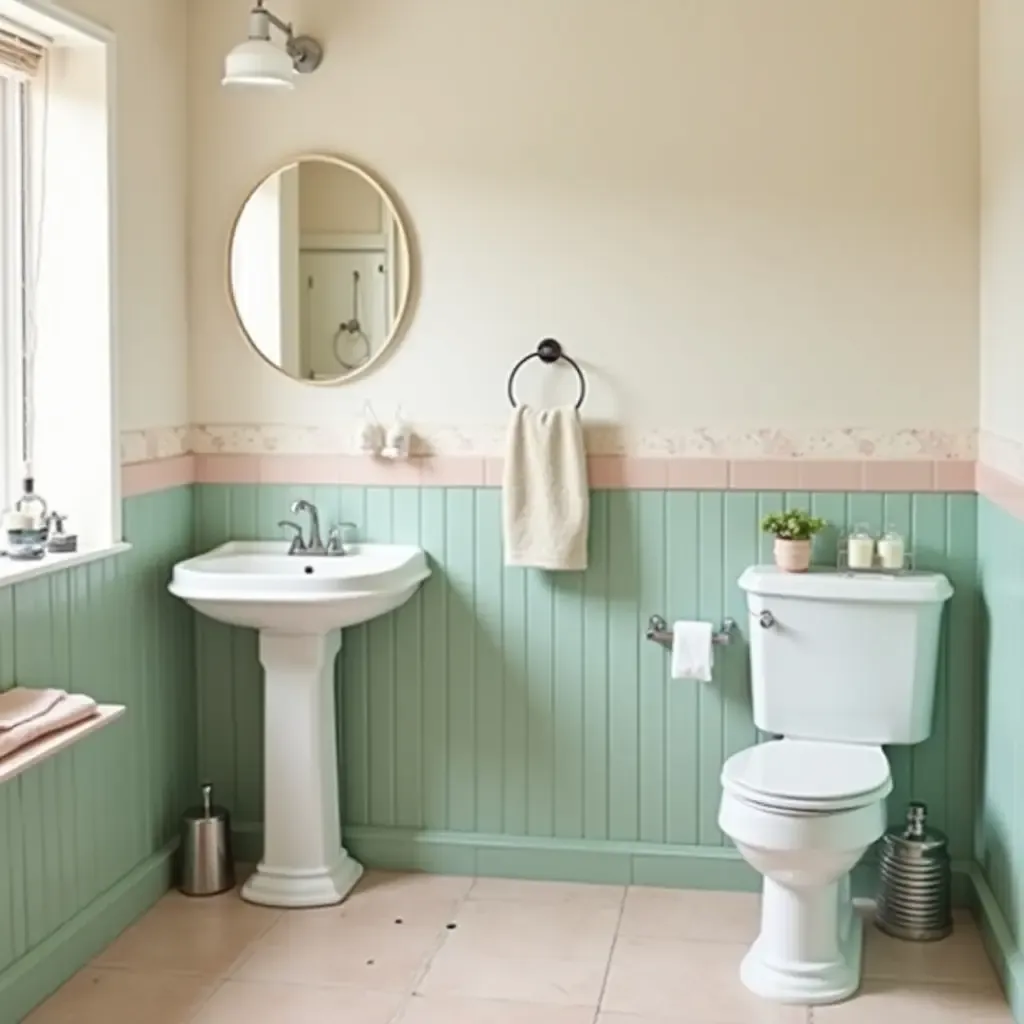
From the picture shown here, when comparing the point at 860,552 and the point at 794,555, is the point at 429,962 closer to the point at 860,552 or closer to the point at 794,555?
the point at 794,555

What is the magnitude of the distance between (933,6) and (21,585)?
7.89 feet

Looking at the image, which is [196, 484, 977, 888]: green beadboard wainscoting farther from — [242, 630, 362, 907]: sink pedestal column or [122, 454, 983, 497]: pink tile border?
[242, 630, 362, 907]: sink pedestal column

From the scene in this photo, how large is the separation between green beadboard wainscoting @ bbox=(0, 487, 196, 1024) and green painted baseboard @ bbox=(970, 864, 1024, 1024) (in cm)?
195

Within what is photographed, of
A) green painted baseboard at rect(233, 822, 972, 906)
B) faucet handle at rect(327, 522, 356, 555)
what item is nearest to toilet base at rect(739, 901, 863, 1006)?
green painted baseboard at rect(233, 822, 972, 906)

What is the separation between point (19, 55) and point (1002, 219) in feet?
7.04

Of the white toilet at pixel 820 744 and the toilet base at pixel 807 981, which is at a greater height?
the white toilet at pixel 820 744

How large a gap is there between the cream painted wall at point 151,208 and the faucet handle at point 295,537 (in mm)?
368

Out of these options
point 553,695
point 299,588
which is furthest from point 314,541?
point 553,695

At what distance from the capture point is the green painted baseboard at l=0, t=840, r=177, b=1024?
296cm

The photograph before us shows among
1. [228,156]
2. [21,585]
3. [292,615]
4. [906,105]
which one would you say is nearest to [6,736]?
[21,585]

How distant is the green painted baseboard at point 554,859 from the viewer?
368 cm

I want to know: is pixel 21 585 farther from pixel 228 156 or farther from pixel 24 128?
pixel 228 156

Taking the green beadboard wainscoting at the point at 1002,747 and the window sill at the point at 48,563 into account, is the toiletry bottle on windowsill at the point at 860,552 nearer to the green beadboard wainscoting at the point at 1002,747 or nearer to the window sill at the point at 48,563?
the green beadboard wainscoting at the point at 1002,747

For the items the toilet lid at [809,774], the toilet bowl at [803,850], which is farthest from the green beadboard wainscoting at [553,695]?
the toilet bowl at [803,850]
